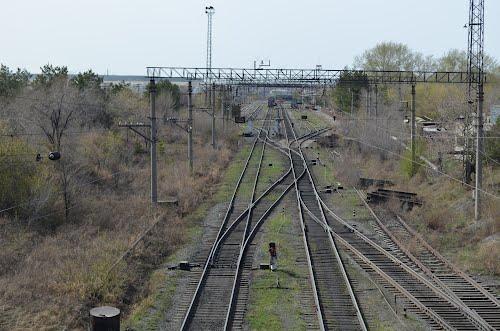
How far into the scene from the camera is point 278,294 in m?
15.7

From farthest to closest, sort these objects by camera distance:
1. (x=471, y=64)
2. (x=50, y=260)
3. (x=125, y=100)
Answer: (x=125, y=100) → (x=471, y=64) → (x=50, y=260)

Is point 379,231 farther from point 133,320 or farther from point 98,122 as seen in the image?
point 98,122

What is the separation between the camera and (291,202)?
29266mm

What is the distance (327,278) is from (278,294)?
1880 mm

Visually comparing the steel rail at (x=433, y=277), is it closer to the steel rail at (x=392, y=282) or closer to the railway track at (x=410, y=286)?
the railway track at (x=410, y=286)

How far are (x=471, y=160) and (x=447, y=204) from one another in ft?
11.9

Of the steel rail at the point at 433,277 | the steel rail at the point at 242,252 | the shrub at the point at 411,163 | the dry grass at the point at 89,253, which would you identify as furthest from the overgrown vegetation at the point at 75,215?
the shrub at the point at 411,163

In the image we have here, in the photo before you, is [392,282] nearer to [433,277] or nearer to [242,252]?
[433,277]

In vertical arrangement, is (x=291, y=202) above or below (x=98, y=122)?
below

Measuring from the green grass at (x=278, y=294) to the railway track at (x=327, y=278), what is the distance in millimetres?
464

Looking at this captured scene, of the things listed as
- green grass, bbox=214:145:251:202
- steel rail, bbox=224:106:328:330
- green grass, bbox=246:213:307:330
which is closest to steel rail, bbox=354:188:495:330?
green grass, bbox=246:213:307:330

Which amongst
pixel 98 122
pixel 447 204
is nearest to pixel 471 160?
pixel 447 204

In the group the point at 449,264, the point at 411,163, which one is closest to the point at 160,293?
the point at 449,264

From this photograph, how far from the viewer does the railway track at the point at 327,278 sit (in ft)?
45.3
